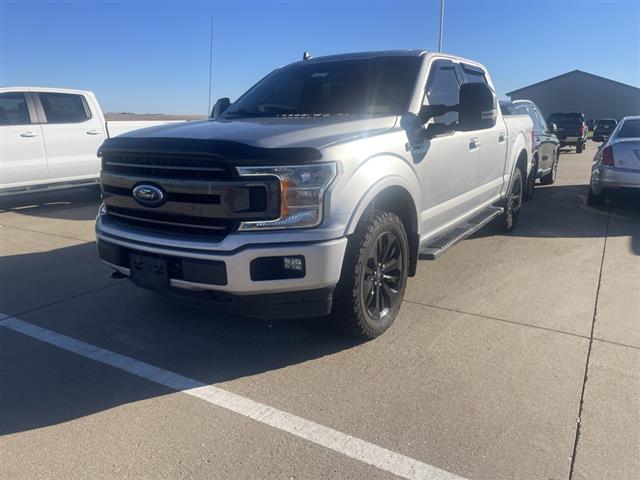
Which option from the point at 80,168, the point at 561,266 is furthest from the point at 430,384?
the point at 80,168

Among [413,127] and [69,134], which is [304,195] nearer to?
[413,127]

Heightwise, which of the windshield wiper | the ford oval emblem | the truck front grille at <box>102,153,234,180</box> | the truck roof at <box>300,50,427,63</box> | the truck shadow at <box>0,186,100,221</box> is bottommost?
the truck shadow at <box>0,186,100,221</box>

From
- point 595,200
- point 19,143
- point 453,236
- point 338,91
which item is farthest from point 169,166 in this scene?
point 595,200

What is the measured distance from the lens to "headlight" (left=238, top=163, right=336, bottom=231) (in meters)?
2.99

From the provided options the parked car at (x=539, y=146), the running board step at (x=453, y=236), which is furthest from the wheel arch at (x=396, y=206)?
the parked car at (x=539, y=146)

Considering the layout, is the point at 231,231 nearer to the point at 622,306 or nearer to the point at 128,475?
the point at 128,475

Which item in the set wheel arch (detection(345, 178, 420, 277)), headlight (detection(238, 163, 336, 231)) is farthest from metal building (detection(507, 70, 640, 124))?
headlight (detection(238, 163, 336, 231))

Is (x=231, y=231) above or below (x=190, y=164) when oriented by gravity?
below

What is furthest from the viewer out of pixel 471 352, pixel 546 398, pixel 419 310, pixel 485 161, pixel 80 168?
pixel 80 168

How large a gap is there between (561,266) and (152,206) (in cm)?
420

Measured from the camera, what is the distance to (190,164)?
3.13 m

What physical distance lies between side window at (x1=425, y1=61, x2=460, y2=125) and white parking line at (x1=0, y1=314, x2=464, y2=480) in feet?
9.05

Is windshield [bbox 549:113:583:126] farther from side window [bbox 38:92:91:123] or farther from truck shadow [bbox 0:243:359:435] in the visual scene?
truck shadow [bbox 0:243:359:435]

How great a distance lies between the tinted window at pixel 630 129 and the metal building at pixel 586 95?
49.6 meters
